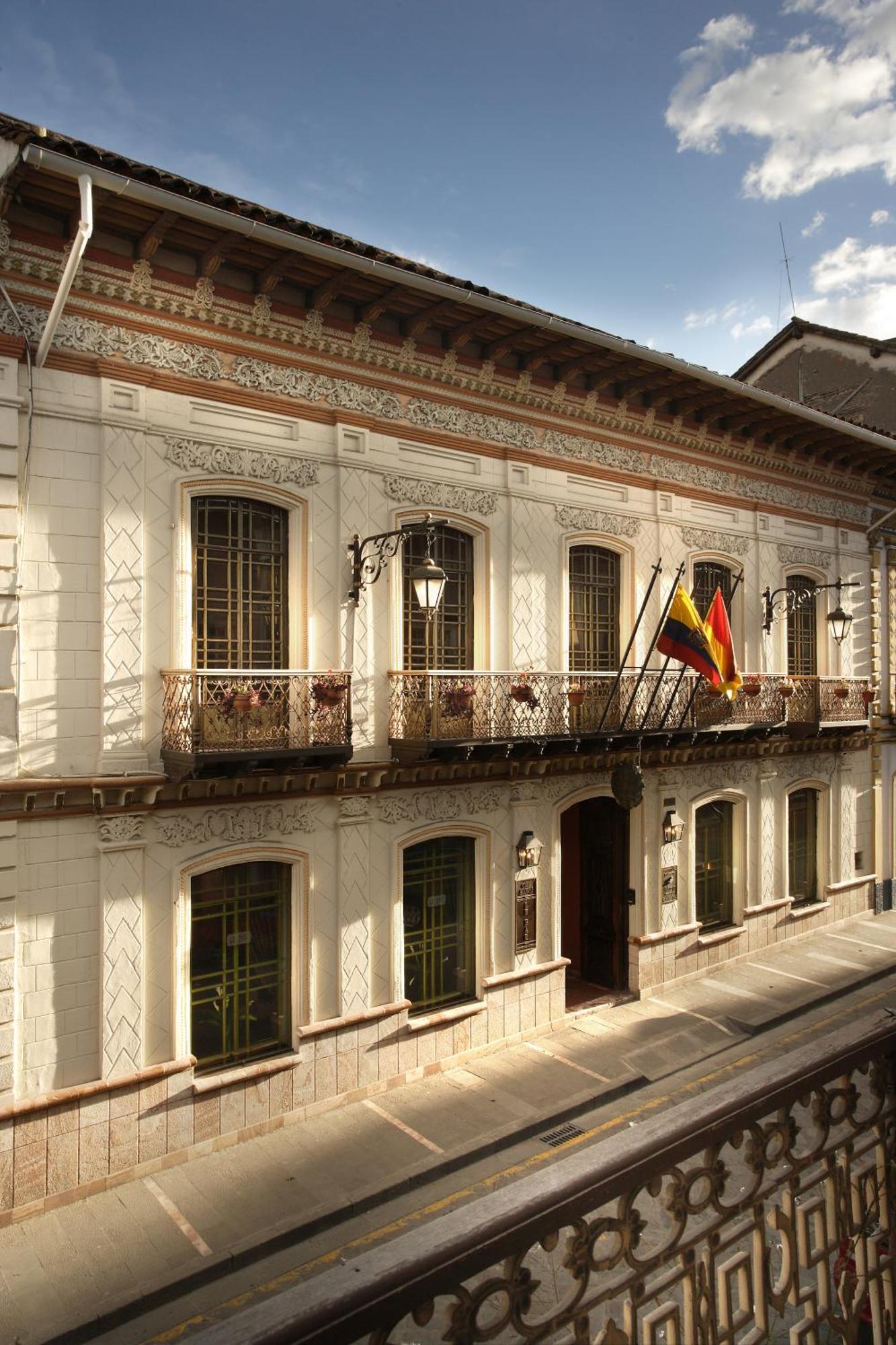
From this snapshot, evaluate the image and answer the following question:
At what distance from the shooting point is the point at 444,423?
12664 mm

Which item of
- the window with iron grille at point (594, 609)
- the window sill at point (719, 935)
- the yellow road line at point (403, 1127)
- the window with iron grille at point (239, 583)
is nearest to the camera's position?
the yellow road line at point (403, 1127)

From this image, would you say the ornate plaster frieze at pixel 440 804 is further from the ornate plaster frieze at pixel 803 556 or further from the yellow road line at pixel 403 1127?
the ornate plaster frieze at pixel 803 556

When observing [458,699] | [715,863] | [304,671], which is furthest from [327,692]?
[715,863]

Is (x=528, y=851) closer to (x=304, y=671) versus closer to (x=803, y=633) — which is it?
(x=304, y=671)

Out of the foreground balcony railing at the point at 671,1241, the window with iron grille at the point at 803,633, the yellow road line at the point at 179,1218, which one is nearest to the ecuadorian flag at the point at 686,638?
the window with iron grille at the point at 803,633

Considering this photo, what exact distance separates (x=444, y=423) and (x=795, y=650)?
9838 mm

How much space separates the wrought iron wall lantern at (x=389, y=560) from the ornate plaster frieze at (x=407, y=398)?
1.70m

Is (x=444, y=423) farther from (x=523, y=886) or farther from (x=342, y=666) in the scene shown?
(x=523, y=886)

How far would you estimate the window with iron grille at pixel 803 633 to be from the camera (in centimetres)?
1844

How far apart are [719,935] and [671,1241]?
48.6ft

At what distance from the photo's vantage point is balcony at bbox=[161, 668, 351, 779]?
9812mm

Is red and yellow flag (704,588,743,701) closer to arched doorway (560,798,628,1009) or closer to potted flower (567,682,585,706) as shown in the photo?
potted flower (567,682,585,706)

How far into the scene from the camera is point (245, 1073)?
10.2 metres

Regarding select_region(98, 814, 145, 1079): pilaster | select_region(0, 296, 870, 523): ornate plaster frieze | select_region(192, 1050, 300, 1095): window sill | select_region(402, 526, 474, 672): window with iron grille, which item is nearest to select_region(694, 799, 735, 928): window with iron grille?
select_region(0, 296, 870, 523): ornate plaster frieze
